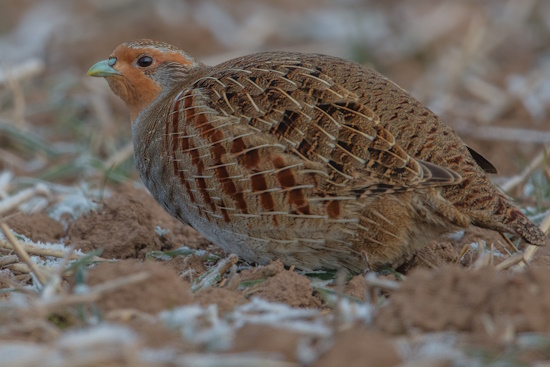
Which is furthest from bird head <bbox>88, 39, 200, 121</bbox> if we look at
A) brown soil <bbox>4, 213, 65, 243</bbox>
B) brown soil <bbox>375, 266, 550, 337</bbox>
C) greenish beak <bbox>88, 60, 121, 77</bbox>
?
brown soil <bbox>375, 266, 550, 337</bbox>

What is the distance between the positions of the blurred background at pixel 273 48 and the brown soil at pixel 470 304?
2.22 m

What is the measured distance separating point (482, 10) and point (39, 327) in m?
9.57

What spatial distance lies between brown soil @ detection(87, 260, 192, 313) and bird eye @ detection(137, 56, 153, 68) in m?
2.00

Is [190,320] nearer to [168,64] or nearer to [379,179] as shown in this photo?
[379,179]

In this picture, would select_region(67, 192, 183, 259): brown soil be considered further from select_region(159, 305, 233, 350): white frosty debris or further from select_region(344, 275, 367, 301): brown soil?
select_region(159, 305, 233, 350): white frosty debris

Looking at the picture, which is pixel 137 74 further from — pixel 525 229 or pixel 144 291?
pixel 525 229

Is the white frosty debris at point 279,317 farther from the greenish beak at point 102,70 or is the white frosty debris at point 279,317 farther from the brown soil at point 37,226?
the greenish beak at point 102,70

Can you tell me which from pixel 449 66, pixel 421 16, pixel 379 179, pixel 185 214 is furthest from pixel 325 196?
pixel 421 16

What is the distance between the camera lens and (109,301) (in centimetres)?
297

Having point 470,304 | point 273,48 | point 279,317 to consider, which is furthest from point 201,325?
point 273,48

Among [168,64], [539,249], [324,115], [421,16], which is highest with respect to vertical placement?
[421,16]

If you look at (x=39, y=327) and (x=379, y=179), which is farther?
(x=379, y=179)

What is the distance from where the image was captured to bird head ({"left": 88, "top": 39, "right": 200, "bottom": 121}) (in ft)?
15.8

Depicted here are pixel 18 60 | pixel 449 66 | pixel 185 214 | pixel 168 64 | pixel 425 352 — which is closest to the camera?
pixel 425 352
